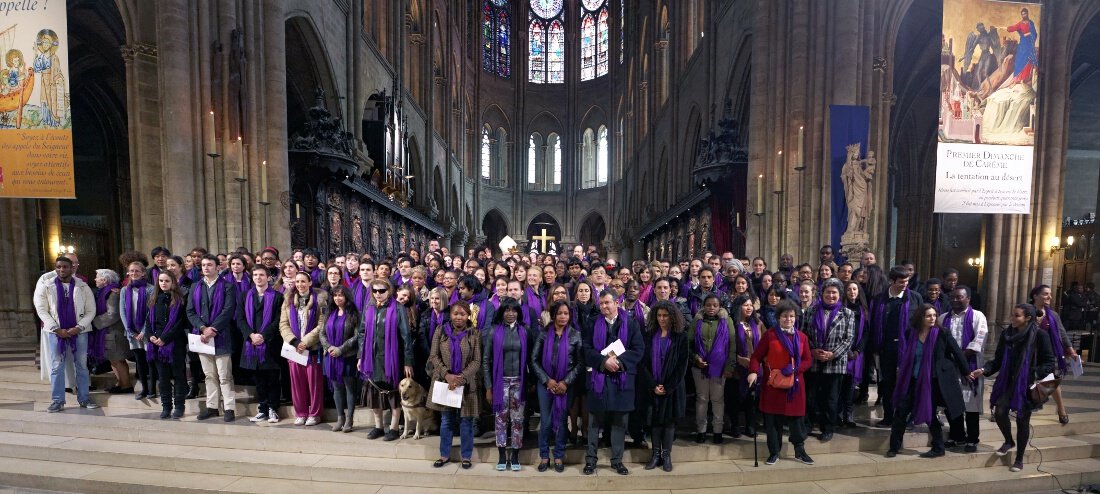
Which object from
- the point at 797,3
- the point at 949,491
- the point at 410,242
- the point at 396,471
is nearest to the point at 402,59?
the point at 410,242

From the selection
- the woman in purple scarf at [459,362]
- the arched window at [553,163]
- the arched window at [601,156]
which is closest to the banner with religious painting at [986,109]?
the woman in purple scarf at [459,362]

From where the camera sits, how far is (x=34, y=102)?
328 inches

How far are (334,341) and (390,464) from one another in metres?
1.39

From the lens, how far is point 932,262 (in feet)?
71.4

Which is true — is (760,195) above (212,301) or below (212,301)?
above

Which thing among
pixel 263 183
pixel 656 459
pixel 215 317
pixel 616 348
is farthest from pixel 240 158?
pixel 656 459

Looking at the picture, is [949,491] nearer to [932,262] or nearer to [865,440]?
[865,440]

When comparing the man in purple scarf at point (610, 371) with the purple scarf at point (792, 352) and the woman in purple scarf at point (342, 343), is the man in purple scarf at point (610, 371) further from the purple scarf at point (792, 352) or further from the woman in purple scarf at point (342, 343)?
the woman in purple scarf at point (342, 343)

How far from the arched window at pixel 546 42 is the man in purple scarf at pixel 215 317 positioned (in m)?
38.4

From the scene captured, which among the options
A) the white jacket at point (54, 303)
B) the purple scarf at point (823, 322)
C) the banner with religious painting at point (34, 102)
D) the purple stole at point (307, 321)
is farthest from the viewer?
the banner with religious painting at point (34, 102)

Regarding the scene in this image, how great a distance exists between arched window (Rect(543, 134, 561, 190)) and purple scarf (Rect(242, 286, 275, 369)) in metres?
37.2

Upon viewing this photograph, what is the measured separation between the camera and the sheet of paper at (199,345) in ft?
19.0

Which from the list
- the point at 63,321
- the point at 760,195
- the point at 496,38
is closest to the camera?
the point at 63,321

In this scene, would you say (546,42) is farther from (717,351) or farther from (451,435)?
(451,435)
